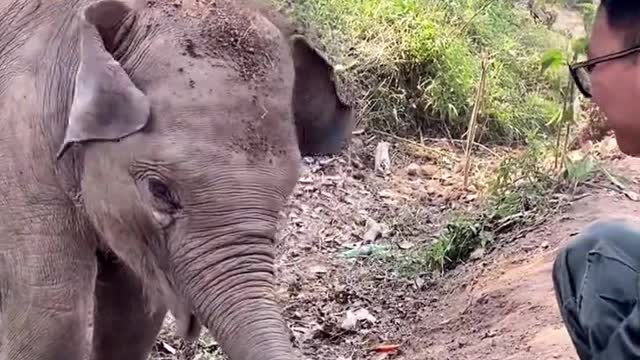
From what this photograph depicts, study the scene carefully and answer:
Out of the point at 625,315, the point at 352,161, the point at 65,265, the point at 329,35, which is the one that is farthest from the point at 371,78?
the point at 625,315

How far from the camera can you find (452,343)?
5.92 meters

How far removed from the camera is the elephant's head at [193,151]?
3.77m

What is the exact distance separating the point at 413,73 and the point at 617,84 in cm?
817

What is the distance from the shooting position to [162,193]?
152 inches

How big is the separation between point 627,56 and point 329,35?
806 centimetres

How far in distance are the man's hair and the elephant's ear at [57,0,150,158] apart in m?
1.68

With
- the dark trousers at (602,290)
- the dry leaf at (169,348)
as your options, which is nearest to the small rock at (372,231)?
the dry leaf at (169,348)

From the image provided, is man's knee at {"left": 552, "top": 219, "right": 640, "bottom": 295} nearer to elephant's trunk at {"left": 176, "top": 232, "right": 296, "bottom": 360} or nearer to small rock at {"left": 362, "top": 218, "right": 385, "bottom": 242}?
elephant's trunk at {"left": 176, "top": 232, "right": 296, "bottom": 360}

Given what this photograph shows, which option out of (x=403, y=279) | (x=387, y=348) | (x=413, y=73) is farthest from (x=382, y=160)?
(x=387, y=348)

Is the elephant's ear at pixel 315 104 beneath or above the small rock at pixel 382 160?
above

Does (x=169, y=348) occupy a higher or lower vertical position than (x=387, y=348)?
lower

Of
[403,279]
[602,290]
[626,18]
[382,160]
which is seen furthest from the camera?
[382,160]

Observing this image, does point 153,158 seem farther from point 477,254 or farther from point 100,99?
point 477,254

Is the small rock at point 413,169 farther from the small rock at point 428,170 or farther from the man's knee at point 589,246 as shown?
the man's knee at point 589,246
